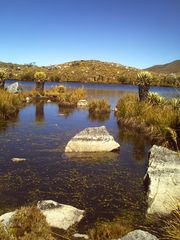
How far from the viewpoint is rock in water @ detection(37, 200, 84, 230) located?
6.85 metres

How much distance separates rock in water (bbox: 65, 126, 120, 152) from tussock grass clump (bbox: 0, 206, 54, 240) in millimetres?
6346

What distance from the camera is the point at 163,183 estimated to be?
7.97m

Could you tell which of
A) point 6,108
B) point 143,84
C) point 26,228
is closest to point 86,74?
point 143,84

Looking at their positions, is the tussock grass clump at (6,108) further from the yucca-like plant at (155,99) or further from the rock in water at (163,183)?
the rock in water at (163,183)

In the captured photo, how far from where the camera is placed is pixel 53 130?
1655 centimetres

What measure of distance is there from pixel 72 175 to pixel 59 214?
9.62ft

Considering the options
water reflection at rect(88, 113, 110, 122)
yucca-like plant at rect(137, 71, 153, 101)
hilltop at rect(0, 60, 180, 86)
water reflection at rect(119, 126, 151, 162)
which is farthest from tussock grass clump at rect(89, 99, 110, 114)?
hilltop at rect(0, 60, 180, 86)

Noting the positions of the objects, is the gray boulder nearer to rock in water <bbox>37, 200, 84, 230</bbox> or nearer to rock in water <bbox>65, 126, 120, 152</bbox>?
rock in water <bbox>37, 200, 84, 230</bbox>

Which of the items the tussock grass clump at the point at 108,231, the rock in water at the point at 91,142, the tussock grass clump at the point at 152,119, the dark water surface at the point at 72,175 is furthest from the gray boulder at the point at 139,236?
the rock in water at the point at 91,142

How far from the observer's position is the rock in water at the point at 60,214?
270 inches

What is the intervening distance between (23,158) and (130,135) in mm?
6533

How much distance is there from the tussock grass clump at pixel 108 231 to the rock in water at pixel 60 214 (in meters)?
0.51

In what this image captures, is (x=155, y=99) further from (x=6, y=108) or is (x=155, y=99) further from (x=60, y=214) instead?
(x=60, y=214)

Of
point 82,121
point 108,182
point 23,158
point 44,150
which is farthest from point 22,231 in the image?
point 82,121
